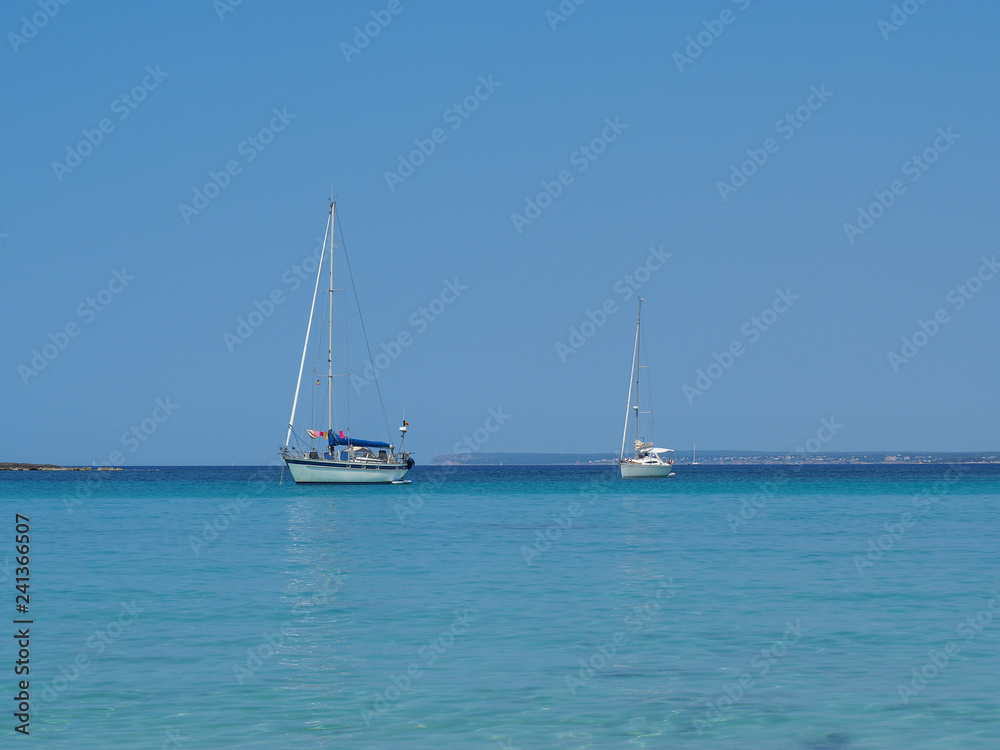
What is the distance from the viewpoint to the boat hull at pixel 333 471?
8425 centimetres

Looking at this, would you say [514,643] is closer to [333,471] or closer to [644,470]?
[333,471]

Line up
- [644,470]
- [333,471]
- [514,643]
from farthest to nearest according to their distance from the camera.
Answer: [644,470] → [333,471] → [514,643]

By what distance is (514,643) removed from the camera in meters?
17.6

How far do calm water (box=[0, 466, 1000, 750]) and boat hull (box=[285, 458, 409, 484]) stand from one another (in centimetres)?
4658

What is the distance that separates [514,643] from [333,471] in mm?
68673

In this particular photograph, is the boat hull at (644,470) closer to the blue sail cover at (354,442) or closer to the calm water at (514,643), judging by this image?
the blue sail cover at (354,442)

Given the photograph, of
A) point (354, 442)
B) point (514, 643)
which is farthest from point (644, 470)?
point (514, 643)

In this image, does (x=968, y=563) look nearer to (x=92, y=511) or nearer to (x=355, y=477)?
(x=92, y=511)

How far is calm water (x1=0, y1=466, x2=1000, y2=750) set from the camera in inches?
495

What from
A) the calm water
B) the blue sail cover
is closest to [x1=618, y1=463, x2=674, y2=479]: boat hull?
the blue sail cover

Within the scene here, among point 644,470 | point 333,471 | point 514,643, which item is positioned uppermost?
point 514,643

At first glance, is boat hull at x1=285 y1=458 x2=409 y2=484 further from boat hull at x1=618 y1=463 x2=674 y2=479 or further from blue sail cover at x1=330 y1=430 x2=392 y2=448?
boat hull at x1=618 y1=463 x2=674 y2=479

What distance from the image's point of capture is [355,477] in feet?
281

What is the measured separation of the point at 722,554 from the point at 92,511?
1621 inches
